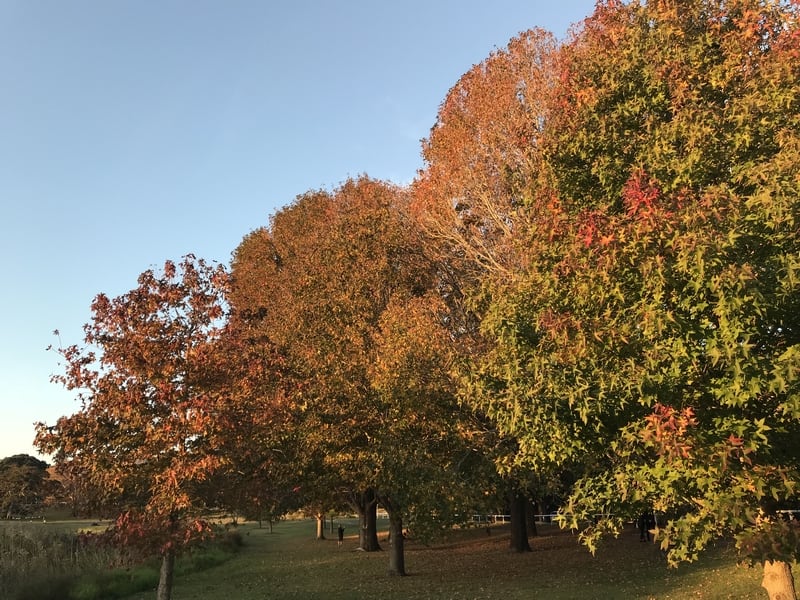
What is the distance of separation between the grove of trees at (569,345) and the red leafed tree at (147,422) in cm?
6

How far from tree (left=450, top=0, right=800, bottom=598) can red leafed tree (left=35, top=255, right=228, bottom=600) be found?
6788 mm

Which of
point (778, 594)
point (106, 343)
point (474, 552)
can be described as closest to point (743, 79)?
point (778, 594)

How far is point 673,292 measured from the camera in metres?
8.07

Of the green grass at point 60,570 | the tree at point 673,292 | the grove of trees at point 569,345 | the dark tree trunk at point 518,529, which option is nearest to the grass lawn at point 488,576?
the dark tree trunk at point 518,529

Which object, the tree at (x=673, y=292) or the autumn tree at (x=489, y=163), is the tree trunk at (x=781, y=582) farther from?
the autumn tree at (x=489, y=163)

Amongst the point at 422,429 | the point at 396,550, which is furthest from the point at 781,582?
the point at 396,550

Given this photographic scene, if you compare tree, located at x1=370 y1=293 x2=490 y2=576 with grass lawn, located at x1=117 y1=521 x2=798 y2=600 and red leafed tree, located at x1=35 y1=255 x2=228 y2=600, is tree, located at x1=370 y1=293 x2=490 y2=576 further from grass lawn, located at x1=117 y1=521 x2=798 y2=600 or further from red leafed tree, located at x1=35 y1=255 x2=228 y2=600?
red leafed tree, located at x1=35 y1=255 x2=228 y2=600

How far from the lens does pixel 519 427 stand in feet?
31.6

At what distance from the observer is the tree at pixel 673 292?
782 cm

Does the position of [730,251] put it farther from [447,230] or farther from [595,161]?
[447,230]

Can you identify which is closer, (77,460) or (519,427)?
(519,427)

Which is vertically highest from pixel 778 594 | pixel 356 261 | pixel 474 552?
pixel 356 261

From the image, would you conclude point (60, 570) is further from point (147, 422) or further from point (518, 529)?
point (518, 529)

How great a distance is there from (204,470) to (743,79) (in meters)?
13.3
